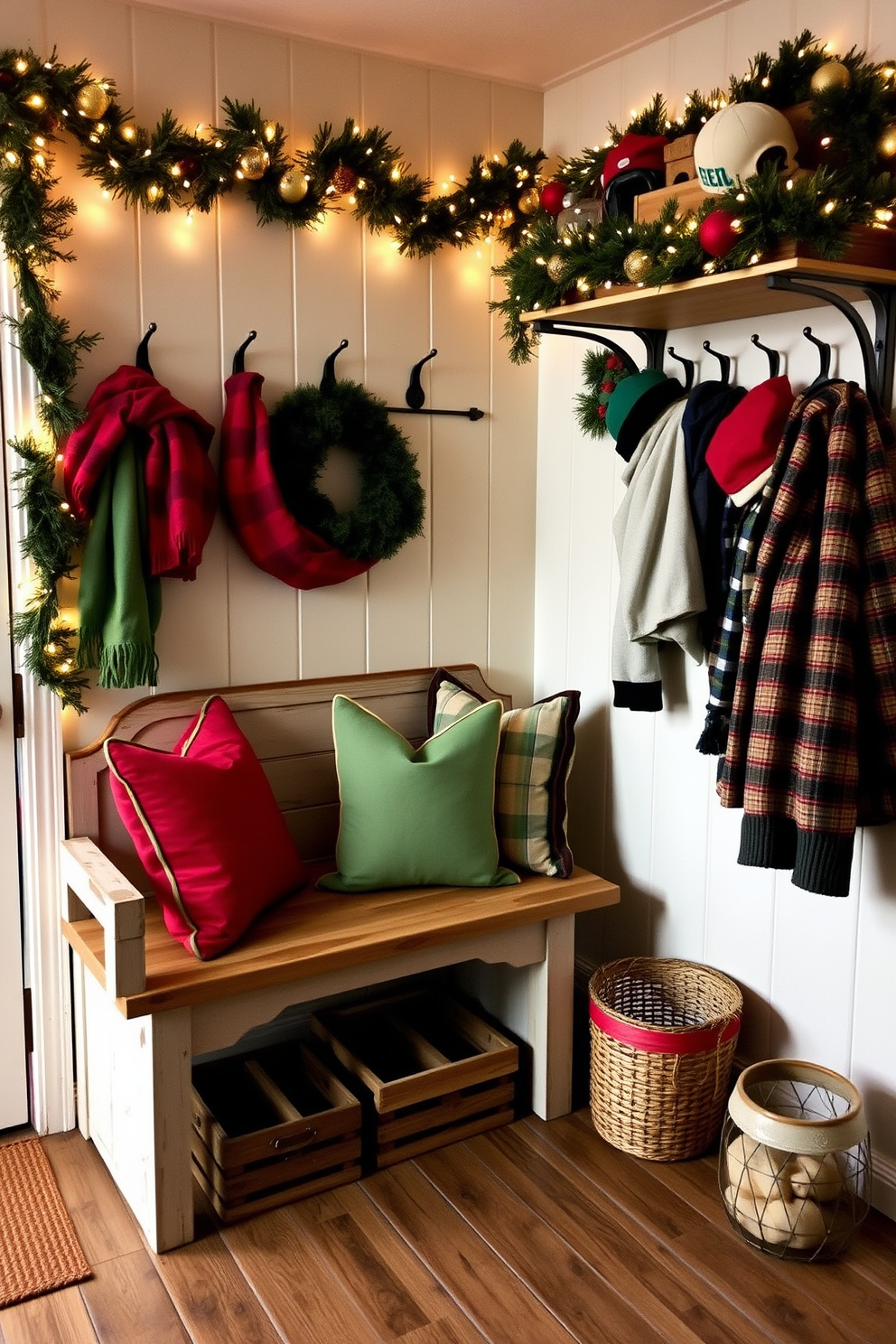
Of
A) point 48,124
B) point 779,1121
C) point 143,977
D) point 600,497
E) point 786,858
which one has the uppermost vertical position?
point 48,124

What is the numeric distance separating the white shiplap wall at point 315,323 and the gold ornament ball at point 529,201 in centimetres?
14

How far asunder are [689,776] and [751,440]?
2.76 ft

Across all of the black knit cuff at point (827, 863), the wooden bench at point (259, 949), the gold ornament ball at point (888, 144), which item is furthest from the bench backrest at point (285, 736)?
the gold ornament ball at point (888, 144)

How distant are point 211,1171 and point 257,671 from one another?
1074 millimetres

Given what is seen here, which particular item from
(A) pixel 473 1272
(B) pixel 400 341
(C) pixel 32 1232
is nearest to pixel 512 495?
(B) pixel 400 341

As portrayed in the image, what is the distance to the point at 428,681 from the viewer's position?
2.94 m

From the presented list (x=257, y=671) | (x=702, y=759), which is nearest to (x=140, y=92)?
(x=257, y=671)

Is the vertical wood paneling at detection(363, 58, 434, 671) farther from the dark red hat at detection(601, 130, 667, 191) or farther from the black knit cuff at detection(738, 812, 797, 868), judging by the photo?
the black knit cuff at detection(738, 812, 797, 868)

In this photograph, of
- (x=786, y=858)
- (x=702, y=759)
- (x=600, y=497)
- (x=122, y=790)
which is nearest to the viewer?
(x=786, y=858)

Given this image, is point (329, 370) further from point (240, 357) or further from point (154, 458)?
point (154, 458)

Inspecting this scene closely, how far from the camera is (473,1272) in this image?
212cm

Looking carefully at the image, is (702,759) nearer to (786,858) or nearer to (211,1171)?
(786,858)

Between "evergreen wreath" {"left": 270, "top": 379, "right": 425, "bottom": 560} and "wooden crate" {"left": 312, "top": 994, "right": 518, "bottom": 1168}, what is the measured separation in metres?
1.12

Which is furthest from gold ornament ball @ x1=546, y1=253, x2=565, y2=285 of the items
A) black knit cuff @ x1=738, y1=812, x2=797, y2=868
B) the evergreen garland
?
black knit cuff @ x1=738, y1=812, x2=797, y2=868
